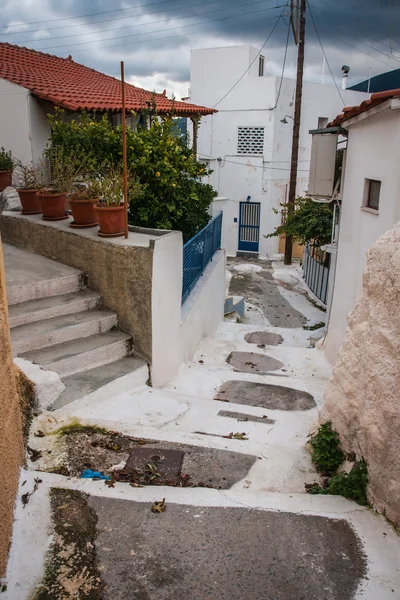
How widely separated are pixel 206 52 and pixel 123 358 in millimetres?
23098

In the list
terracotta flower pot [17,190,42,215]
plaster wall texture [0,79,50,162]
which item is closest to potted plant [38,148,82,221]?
terracotta flower pot [17,190,42,215]

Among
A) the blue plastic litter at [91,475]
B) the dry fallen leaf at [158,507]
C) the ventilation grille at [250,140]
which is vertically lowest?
the dry fallen leaf at [158,507]

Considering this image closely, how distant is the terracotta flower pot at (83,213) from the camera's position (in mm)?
6496

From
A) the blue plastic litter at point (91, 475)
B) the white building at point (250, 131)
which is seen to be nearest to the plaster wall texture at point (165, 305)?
the blue plastic litter at point (91, 475)

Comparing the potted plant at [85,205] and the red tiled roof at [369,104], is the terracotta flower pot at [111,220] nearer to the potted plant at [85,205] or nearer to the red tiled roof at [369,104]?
the potted plant at [85,205]

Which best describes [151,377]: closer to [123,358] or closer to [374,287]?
[123,358]

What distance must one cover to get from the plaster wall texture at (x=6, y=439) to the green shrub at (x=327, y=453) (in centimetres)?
224

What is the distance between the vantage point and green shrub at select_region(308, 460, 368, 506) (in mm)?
3512

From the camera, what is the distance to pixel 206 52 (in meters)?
24.9

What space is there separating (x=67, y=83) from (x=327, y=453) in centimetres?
1248

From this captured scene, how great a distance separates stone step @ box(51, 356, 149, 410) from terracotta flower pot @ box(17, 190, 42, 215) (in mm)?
3086

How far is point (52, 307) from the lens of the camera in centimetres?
570

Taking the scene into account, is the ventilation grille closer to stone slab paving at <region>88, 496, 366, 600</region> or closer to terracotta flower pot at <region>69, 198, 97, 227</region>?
terracotta flower pot at <region>69, 198, 97, 227</region>

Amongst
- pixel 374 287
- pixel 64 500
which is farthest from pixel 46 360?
pixel 374 287
